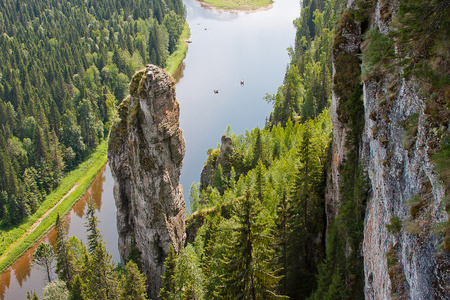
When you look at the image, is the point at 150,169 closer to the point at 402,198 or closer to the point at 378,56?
the point at 378,56

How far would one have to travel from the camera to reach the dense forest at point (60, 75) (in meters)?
80.8

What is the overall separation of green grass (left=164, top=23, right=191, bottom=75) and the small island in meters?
32.8

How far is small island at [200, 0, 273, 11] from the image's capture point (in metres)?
171

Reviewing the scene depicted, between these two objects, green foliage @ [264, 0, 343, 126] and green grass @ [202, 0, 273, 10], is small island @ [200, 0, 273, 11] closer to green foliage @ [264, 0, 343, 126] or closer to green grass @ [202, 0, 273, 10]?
green grass @ [202, 0, 273, 10]

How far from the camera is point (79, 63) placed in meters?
118

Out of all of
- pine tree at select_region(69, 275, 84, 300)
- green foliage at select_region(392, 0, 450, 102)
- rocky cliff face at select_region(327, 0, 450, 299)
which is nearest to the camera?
rocky cliff face at select_region(327, 0, 450, 299)

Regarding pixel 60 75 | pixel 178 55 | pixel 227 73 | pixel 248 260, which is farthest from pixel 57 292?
pixel 178 55

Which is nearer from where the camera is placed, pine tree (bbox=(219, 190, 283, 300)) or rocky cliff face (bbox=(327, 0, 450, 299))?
rocky cliff face (bbox=(327, 0, 450, 299))

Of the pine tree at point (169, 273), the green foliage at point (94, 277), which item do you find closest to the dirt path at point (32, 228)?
the green foliage at point (94, 277)

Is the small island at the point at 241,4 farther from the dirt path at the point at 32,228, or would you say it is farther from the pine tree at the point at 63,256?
the pine tree at the point at 63,256

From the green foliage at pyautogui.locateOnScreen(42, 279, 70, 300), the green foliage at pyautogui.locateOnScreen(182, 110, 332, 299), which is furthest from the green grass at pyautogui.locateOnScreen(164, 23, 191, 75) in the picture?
the green foliage at pyautogui.locateOnScreen(42, 279, 70, 300)

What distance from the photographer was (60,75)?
10775 centimetres

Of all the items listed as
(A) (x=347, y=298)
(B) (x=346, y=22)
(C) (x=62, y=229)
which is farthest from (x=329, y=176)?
(C) (x=62, y=229)

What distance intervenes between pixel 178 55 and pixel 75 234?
7832 cm
